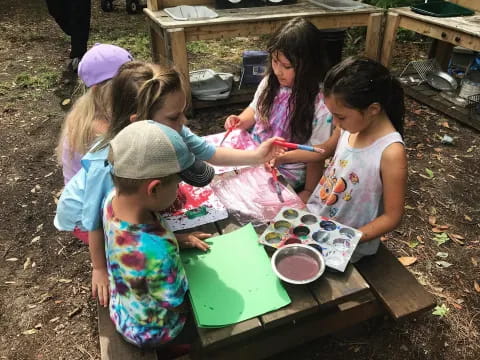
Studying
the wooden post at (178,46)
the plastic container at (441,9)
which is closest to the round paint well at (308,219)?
the wooden post at (178,46)

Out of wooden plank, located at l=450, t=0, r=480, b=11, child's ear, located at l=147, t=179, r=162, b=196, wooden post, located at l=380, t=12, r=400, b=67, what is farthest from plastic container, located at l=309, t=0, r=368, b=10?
child's ear, located at l=147, t=179, r=162, b=196

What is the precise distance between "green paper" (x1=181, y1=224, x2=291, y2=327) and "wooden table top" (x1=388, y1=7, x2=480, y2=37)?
136 inches

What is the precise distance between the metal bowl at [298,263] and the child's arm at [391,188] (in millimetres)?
354

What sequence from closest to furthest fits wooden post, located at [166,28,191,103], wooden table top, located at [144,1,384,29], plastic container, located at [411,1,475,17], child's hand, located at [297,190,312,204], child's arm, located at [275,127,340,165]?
1. child's arm, located at [275,127,340,165]
2. child's hand, located at [297,190,312,204]
3. wooden post, located at [166,28,191,103]
4. wooden table top, located at [144,1,384,29]
5. plastic container, located at [411,1,475,17]

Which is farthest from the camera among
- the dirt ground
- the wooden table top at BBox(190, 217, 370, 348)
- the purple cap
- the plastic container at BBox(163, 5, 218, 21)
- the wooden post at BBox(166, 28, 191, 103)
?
the plastic container at BBox(163, 5, 218, 21)

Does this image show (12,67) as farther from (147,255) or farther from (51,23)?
(147,255)

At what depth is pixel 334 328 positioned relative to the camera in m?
1.78

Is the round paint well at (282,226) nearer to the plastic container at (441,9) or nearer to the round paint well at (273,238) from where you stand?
the round paint well at (273,238)

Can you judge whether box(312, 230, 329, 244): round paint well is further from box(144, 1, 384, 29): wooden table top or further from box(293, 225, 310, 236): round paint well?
box(144, 1, 384, 29): wooden table top

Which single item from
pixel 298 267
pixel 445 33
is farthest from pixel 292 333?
pixel 445 33

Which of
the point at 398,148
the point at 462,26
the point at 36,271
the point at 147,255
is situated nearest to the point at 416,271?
the point at 398,148

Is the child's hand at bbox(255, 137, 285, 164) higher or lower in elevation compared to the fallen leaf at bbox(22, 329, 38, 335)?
higher

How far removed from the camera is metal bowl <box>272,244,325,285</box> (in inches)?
54.7

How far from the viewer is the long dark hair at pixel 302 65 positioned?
2160mm
